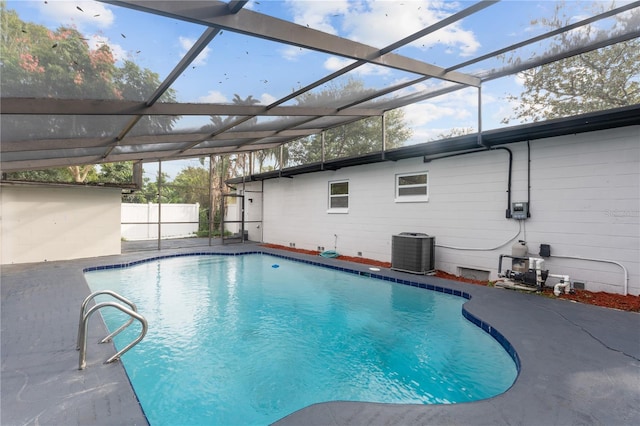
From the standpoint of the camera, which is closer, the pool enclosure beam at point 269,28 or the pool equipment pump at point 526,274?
the pool enclosure beam at point 269,28

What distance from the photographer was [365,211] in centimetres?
875

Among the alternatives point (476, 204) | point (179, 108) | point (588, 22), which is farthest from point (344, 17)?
point (476, 204)

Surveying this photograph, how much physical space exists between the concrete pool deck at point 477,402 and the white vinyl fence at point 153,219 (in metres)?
10.1

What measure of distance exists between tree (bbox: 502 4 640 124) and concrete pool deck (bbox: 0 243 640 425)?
6.38 metres

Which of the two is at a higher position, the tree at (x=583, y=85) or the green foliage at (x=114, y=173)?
the tree at (x=583, y=85)

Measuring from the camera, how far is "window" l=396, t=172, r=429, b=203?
7.36 metres

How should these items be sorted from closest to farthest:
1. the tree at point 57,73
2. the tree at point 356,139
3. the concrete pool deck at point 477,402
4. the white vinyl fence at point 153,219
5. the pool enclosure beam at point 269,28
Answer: the concrete pool deck at point 477,402 → the pool enclosure beam at point 269,28 → the tree at point 57,73 → the white vinyl fence at point 153,219 → the tree at point 356,139

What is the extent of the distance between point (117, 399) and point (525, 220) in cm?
656

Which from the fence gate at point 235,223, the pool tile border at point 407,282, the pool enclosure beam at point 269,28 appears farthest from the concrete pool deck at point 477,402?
the fence gate at point 235,223

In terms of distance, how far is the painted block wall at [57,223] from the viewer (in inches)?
301

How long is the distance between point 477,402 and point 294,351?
203cm

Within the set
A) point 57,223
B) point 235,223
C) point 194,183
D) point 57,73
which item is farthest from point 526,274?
point 194,183

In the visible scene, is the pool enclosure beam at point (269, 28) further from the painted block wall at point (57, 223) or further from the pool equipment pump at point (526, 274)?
the painted block wall at point (57, 223)

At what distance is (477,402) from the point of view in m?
2.21
